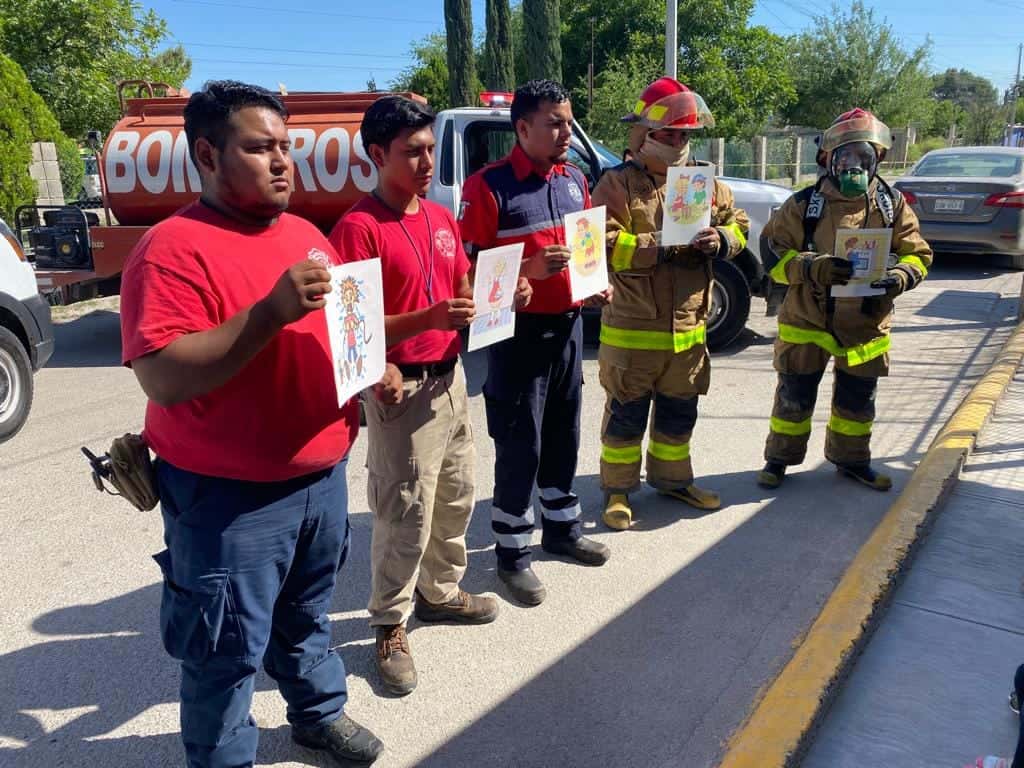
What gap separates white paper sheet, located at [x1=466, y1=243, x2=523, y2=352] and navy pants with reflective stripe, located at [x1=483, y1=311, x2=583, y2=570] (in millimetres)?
423

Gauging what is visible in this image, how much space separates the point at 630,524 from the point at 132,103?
24.8ft

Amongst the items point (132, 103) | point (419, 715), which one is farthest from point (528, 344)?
point (132, 103)

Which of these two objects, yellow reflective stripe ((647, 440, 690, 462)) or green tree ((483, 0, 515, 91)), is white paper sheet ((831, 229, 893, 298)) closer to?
yellow reflective stripe ((647, 440, 690, 462))

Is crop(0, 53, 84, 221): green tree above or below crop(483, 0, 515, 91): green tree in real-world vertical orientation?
below

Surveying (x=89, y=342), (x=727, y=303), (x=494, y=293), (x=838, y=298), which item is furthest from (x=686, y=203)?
(x=89, y=342)

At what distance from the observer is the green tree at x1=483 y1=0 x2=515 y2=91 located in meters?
23.5

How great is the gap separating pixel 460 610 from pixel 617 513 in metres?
1.20

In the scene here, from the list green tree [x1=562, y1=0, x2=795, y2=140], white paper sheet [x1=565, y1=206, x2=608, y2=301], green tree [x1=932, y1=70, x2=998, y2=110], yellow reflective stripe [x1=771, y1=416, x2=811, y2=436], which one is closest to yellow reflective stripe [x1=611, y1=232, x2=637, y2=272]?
white paper sheet [x1=565, y1=206, x2=608, y2=301]

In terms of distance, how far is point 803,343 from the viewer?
4605 millimetres

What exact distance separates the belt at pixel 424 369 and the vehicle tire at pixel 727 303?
4905 mm

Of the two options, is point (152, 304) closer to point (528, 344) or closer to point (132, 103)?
point (528, 344)

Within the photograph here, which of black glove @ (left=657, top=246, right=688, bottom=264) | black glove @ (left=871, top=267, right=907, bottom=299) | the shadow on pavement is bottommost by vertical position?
the shadow on pavement

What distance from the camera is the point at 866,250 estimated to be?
4277mm

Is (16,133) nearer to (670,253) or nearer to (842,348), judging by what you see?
(670,253)
